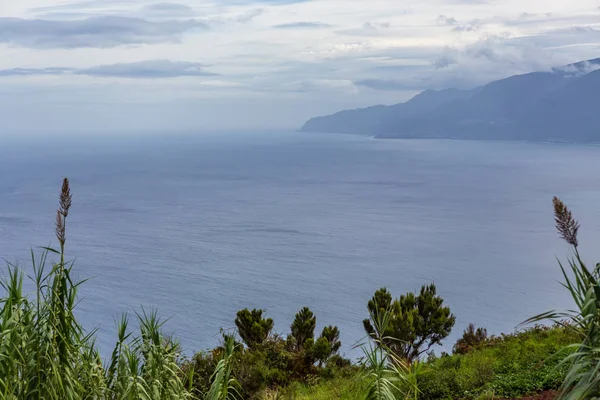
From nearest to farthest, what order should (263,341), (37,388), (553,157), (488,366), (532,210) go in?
(37,388), (488,366), (263,341), (532,210), (553,157)

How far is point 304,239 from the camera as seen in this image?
204 ft

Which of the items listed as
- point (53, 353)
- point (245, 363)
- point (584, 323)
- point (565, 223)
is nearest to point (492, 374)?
point (245, 363)

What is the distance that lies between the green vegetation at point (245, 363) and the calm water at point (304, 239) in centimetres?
2175

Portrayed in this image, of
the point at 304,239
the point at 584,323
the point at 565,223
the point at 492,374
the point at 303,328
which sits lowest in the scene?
the point at 304,239

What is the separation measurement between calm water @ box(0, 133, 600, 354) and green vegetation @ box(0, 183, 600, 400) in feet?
71.4

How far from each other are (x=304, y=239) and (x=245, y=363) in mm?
48420

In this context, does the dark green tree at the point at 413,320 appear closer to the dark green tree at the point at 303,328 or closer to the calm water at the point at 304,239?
the dark green tree at the point at 303,328

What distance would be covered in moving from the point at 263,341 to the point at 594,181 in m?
96.7

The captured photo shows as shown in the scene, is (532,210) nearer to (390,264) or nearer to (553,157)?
(390,264)

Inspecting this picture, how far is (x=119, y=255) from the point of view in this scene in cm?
5762

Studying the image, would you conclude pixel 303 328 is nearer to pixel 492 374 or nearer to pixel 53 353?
pixel 492 374

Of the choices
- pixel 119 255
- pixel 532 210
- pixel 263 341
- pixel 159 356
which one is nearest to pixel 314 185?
pixel 532 210

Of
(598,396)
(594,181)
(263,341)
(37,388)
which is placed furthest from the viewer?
(594,181)

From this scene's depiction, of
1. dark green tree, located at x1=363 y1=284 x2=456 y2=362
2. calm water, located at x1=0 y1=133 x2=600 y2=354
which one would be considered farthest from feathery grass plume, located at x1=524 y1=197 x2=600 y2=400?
calm water, located at x1=0 y1=133 x2=600 y2=354
